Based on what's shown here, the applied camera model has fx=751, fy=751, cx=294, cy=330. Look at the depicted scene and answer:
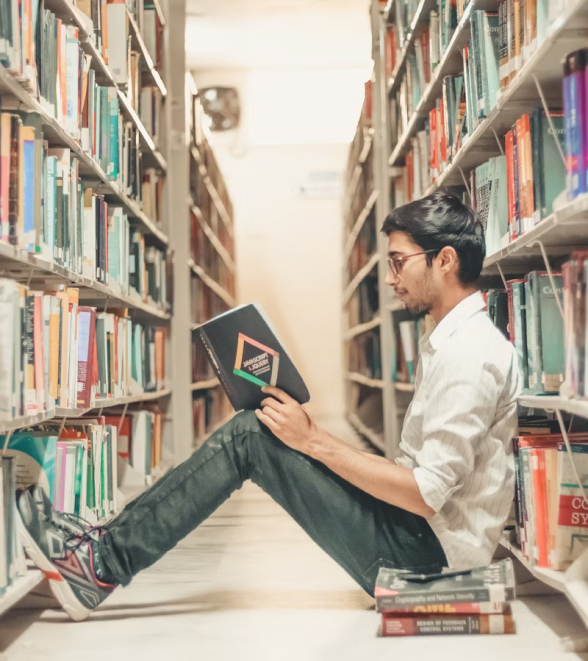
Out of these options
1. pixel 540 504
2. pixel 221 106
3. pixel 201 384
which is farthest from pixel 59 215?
pixel 221 106

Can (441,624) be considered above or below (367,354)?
below

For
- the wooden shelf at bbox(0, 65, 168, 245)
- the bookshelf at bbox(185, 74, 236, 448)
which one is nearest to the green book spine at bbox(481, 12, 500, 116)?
the wooden shelf at bbox(0, 65, 168, 245)

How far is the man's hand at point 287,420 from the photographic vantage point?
1.46 metres

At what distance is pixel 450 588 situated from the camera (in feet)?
4.44

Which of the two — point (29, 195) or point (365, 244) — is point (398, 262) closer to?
point (29, 195)

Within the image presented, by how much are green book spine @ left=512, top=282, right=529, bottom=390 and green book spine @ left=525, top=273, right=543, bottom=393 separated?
2 centimetres

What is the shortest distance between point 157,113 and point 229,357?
225 cm

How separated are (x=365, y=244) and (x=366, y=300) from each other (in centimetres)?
33

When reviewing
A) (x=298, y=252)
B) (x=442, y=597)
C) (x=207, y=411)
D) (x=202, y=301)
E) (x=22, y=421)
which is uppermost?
(x=298, y=252)

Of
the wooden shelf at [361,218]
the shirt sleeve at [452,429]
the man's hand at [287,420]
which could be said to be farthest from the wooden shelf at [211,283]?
the shirt sleeve at [452,429]

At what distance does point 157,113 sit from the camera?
3471mm

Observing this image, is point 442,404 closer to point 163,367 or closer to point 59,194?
point 59,194

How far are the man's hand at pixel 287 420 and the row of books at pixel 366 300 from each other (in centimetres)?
251

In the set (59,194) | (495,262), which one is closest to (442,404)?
(495,262)
